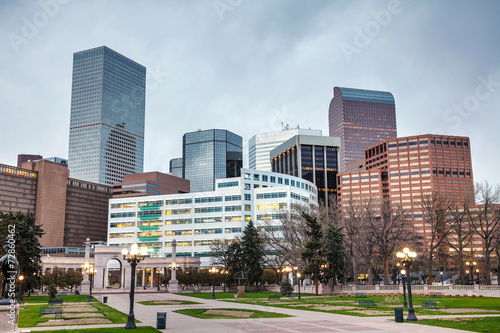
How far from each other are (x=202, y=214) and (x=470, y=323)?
120m

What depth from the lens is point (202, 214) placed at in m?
142

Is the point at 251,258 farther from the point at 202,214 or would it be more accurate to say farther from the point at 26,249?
the point at 202,214

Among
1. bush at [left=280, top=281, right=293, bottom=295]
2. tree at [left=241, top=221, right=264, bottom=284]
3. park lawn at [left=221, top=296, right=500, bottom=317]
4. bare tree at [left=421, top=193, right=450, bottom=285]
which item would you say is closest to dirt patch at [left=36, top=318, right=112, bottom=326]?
park lawn at [left=221, top=296, right=500, bottom=317]

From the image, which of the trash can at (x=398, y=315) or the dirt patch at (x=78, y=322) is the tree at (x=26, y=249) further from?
the trash can at (x=398, y=315)

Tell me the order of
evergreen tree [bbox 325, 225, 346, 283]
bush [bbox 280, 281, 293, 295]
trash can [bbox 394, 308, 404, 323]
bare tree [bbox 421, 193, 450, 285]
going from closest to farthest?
trash can [bbox 394, 308, 404, 323]
bush [bbox 280, 281, 293, 295]
evergreen tree [bbox 325, 225, 346, 283]
bare tree [bbox 421, 193, 450, 285]

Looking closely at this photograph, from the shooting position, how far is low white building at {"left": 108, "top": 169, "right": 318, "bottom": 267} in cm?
13925

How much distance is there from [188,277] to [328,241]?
37452mm

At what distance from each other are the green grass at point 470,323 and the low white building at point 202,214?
10298cm

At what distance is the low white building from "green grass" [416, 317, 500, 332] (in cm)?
10298

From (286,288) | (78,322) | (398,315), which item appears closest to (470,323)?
(398,315)

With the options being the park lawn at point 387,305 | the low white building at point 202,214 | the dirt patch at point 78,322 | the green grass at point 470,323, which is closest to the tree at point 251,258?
the park lawn at point 387,305

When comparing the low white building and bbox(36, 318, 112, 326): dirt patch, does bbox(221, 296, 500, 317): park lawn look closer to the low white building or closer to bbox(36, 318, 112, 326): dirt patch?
bbox(36, 318, 112, 326): dirt patch

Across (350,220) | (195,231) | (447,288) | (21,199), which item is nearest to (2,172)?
(21,199)

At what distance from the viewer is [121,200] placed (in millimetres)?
157000
